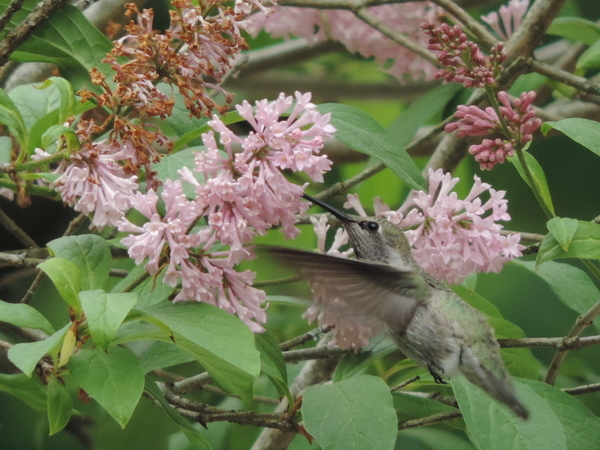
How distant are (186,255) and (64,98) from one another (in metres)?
0.54

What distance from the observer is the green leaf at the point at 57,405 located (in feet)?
5.76

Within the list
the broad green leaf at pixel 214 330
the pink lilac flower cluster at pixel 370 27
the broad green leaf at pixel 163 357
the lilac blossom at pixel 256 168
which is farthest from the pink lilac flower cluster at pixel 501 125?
the pink lilac flower cluster at pixel 370 27

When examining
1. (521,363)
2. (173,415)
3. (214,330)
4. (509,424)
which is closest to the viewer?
(214,330)

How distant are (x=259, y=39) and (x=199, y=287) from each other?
3.36 m

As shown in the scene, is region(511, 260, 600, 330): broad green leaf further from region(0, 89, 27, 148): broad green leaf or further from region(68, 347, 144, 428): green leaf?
region(0, 89, 27, 148): broad green leaf

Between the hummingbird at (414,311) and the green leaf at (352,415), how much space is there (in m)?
0.24

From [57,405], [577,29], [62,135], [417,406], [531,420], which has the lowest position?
[417,406]

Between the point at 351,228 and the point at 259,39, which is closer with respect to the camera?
the point at 351,228

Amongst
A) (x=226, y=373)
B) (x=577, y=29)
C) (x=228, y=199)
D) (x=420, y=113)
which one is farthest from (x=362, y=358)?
(x=577, y=29)

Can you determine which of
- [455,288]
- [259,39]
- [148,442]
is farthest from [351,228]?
[259,39]

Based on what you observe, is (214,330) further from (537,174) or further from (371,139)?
(537,174)

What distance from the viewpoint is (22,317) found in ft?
5.49

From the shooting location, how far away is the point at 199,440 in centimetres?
198

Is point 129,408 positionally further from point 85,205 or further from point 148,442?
point 148,442
